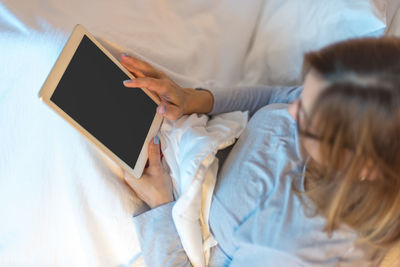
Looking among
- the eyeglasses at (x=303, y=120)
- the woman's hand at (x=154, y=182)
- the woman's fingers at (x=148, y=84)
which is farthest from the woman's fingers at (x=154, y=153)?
the eyeglasses at (x=303, y=120)

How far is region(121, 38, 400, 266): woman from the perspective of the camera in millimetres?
457

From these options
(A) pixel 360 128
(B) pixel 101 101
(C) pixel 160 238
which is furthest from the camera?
(C) pixel 160 238

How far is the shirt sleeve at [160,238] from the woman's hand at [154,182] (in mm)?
21

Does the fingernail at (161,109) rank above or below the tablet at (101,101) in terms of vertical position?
below

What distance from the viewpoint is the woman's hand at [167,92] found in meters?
0.70

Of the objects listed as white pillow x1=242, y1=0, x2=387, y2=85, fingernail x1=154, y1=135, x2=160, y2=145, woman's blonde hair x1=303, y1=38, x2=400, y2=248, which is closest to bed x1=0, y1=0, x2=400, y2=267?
white pillow x1=242, y1=0, x2=387, y2=85

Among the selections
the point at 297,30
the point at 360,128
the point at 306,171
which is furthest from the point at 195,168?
the point at 297,30

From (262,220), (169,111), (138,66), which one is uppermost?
(138,66)

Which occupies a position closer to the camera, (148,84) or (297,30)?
(148,84)

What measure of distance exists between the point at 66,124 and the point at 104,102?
0.10 meters

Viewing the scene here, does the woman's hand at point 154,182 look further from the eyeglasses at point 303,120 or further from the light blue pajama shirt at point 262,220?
the eyeglasses at point 303,120

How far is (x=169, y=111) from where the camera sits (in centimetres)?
74

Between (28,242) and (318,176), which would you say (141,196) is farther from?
(318,176)

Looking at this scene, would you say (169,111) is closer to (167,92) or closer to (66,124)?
(167,92)
